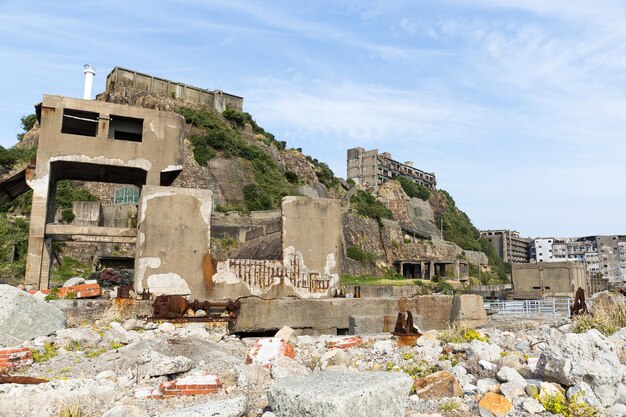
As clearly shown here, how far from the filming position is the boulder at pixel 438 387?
5.16 metres

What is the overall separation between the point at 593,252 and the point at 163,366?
12923 cm

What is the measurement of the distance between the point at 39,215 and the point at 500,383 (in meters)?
12.3

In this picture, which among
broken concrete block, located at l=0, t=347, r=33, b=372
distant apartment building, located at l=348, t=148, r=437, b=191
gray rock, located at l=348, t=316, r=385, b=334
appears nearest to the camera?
broken concrete block, located at l=0, t=347, r=33, b=372

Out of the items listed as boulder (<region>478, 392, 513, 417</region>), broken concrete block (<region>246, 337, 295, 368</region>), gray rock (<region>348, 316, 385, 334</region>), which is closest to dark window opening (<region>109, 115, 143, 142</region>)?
gray rock (<region>348, 316, 385, 334</region>)

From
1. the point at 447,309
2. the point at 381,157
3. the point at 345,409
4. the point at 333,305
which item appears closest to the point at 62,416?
the point at 345,409

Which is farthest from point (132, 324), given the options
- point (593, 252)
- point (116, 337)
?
point (593, 252)

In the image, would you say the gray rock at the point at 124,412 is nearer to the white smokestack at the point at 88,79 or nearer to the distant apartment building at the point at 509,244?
the white smokestack at the point at 88,79

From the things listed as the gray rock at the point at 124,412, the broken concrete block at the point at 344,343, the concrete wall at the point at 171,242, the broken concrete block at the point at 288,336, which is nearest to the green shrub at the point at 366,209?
the concrete wall at the point at 171,242

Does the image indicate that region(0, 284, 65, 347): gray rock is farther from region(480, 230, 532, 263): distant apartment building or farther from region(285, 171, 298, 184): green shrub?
region(480, 230, 532, 263): distant apartment building

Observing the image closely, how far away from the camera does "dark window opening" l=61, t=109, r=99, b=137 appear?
1377 centimetres

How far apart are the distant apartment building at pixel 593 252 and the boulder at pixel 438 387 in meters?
119

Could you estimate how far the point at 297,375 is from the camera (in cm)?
577

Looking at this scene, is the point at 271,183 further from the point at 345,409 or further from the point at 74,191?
the point at 345,409

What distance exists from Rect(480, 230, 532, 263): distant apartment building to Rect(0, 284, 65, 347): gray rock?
109 m
